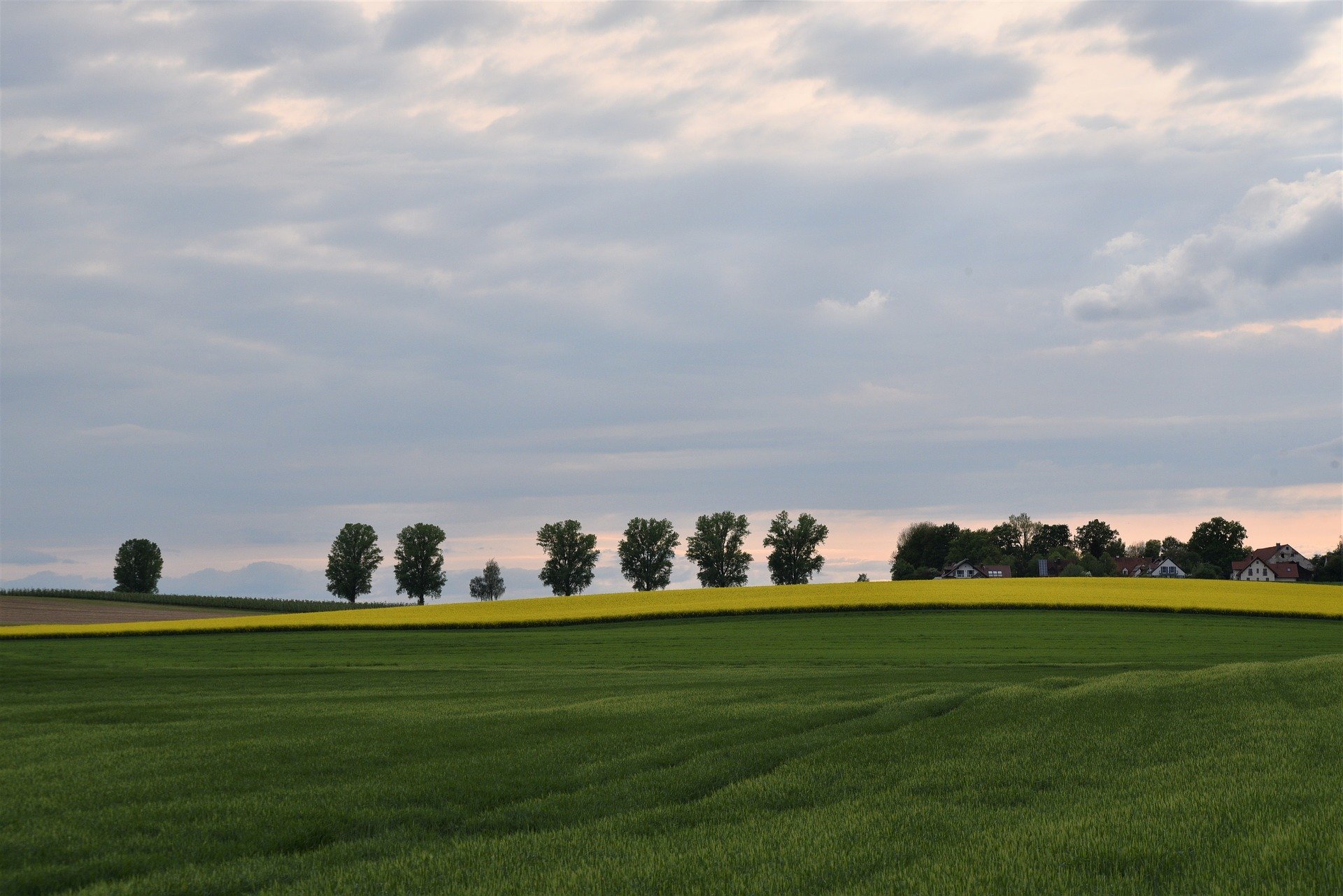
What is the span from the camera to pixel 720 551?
15212 cm

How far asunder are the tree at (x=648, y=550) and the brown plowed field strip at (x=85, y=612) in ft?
185

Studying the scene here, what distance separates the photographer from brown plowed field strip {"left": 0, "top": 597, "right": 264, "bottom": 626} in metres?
83.1

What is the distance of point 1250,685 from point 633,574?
13181cm

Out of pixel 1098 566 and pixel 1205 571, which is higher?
pixel 1098 566

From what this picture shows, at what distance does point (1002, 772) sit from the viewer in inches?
521

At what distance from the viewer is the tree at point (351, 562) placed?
14838cm

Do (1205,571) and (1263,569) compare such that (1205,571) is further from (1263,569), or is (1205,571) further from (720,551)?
(720,551)

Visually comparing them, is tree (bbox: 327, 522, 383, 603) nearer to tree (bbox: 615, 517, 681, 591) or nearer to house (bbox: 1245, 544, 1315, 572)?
tree (bbox: 615, 517, 681, 591)

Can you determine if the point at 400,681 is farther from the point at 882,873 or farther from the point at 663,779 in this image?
the point at 882,873

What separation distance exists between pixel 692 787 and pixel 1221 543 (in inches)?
8336

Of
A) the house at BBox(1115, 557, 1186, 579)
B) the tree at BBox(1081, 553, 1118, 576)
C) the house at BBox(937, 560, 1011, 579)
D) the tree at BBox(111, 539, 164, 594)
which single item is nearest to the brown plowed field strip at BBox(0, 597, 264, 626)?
the tree at BBox(111, 539, 164, 594)

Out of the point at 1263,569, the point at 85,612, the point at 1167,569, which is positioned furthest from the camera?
the point at 1263,569

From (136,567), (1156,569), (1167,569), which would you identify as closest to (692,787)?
(136,567)

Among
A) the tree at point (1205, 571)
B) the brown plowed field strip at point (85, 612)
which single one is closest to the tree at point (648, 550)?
the brown plowed field strip at point (85, 612)
